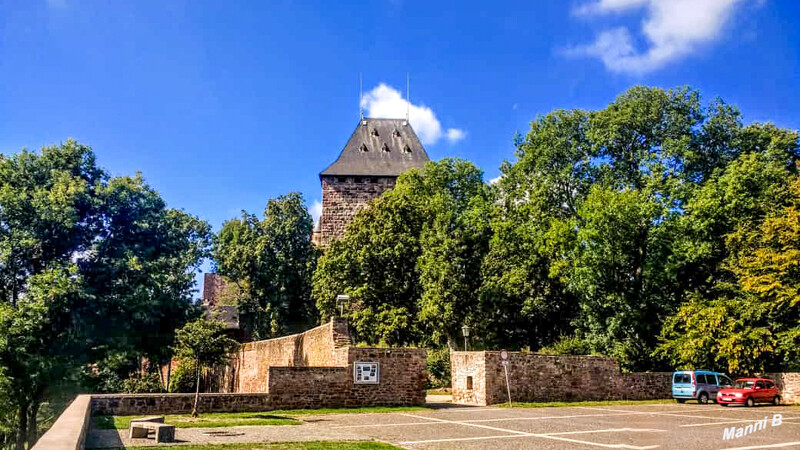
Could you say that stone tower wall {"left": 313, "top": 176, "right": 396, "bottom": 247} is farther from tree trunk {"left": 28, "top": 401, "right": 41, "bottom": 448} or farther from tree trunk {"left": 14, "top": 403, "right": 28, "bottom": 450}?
tree trunk {"left": 14, "top": 403, "right": 28, "bottom": 450}

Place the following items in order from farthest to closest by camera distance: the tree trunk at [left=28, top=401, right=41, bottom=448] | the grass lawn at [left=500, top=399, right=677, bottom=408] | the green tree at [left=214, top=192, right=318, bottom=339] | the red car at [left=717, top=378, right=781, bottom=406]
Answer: the green tree at [left=214, top=192, right=318, bottom=339] → the tree trunk at [left=28, top=401, right=41, bottom=448] → the red car at [left=717, top=378, right=781, bottom=406] → the grass lawn at [left=500, top=399, right=677, bottom=408]

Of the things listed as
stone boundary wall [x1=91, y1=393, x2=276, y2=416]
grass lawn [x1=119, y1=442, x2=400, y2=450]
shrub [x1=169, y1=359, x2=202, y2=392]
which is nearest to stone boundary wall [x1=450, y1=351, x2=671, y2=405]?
stone boundary wall [x1=91, y1=393, x2=276, y2=416]

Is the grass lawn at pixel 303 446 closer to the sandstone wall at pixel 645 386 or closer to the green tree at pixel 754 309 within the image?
the sandstone wall at pixel 645 386

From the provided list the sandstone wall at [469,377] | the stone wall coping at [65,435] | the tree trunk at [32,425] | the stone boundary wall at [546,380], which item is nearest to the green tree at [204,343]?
the stone wall coping at [65,435]

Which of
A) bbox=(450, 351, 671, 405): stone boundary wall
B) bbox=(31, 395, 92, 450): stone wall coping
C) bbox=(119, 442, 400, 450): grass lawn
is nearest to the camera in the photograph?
bbox=(31, 395, 92, 450): stone wall coping

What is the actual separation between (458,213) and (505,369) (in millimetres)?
17306

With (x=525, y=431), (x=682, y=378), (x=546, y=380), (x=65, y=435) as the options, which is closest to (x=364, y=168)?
(x=546, y=380)

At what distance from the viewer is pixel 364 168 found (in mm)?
56969

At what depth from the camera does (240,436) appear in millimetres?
12602

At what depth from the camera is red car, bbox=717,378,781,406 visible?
2270cm

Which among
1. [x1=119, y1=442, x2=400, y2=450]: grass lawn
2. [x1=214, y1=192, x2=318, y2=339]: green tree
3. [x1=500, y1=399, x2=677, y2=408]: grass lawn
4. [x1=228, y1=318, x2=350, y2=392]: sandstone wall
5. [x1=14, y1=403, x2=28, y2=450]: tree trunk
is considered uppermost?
[x1=214, y1=192, x2=318, y2=339]: green tree

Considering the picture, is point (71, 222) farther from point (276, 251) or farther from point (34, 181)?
point (276, 251)

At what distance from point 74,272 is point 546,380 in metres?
18.6

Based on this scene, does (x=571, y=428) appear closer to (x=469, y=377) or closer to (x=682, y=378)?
(x=469, y=377)
